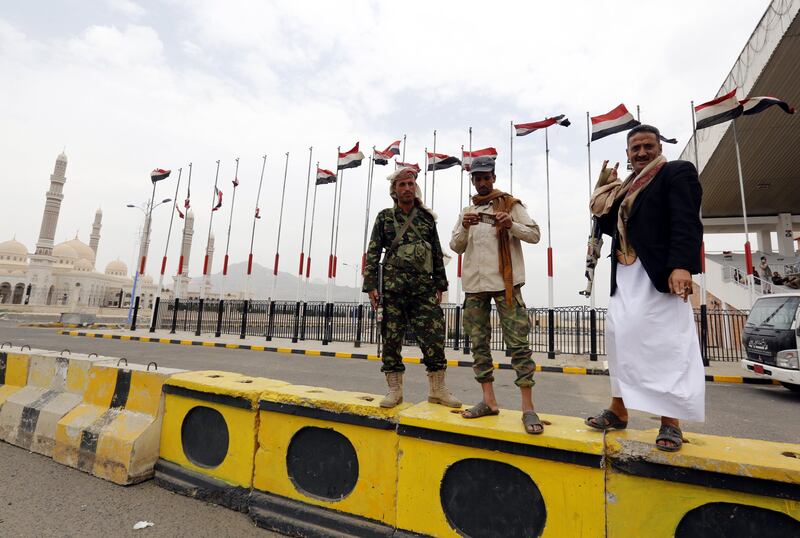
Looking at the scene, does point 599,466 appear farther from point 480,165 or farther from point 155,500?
point 155,500

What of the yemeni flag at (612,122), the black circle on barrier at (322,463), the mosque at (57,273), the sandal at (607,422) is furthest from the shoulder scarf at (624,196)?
the mosque at (57,273)

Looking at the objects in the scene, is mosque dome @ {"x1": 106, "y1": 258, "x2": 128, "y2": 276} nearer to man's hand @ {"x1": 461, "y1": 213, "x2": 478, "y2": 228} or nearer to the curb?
the curb

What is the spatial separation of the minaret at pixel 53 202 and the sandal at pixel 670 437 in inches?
2607

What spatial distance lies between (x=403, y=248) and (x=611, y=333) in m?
1.33

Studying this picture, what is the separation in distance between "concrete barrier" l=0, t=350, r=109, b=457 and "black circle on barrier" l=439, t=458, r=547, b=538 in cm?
312

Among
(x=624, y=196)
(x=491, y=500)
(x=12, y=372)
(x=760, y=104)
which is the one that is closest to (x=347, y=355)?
(x=12, y=372)

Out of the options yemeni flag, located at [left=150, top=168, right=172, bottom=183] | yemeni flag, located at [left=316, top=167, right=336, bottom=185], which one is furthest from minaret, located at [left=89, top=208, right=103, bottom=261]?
yemeni flag, located at [left=316, top=167, right=336, bottom=185]

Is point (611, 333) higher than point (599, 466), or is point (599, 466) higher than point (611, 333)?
point (611, 333)

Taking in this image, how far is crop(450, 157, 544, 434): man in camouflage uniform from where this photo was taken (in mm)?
2299

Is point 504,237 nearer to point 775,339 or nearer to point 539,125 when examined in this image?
point 775,339

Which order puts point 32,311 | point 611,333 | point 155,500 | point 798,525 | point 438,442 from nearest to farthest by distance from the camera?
point 798,525, point 438,442, point 611,333, point 155,500, point 32,311

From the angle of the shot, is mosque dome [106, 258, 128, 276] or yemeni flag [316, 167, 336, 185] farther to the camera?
mosque dome [106, 258, 128, 276]

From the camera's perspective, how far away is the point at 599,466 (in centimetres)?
155

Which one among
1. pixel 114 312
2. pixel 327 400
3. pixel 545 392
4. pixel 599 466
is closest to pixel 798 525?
pixel 599 466
